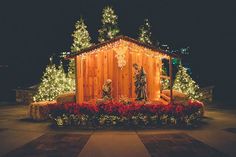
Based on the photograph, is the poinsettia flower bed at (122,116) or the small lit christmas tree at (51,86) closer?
the poinsettia flower bed at (122,116)

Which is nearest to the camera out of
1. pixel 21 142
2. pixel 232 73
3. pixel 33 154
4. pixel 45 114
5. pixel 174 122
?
pixel 33 154

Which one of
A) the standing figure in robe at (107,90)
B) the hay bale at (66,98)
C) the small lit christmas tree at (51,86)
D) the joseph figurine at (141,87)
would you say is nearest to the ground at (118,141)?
the hay bale at (66,98)

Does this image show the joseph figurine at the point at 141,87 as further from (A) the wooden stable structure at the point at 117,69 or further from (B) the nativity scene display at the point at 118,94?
(A) the wooden stable structure at the point at 117,69

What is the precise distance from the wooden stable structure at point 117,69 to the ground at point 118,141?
479 cm

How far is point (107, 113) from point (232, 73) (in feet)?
83.8

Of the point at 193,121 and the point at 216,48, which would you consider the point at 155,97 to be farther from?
the point at 216,48

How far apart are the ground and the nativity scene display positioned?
826 mm

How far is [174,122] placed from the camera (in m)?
15.9

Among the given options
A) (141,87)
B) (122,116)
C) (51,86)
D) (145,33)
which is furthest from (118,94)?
(145,33)

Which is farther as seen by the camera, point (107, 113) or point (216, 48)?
point (216, 48)

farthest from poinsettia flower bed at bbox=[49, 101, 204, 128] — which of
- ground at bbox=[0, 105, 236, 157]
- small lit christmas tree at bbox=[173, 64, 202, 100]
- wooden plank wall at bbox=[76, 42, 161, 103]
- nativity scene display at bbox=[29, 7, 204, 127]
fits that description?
small lit christmas tree at bbox=[173, 64, 202, 100]

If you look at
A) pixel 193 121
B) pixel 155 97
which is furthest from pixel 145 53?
pixel 193 121

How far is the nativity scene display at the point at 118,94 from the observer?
15812mm

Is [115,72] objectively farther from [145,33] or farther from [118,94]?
[145,33]
